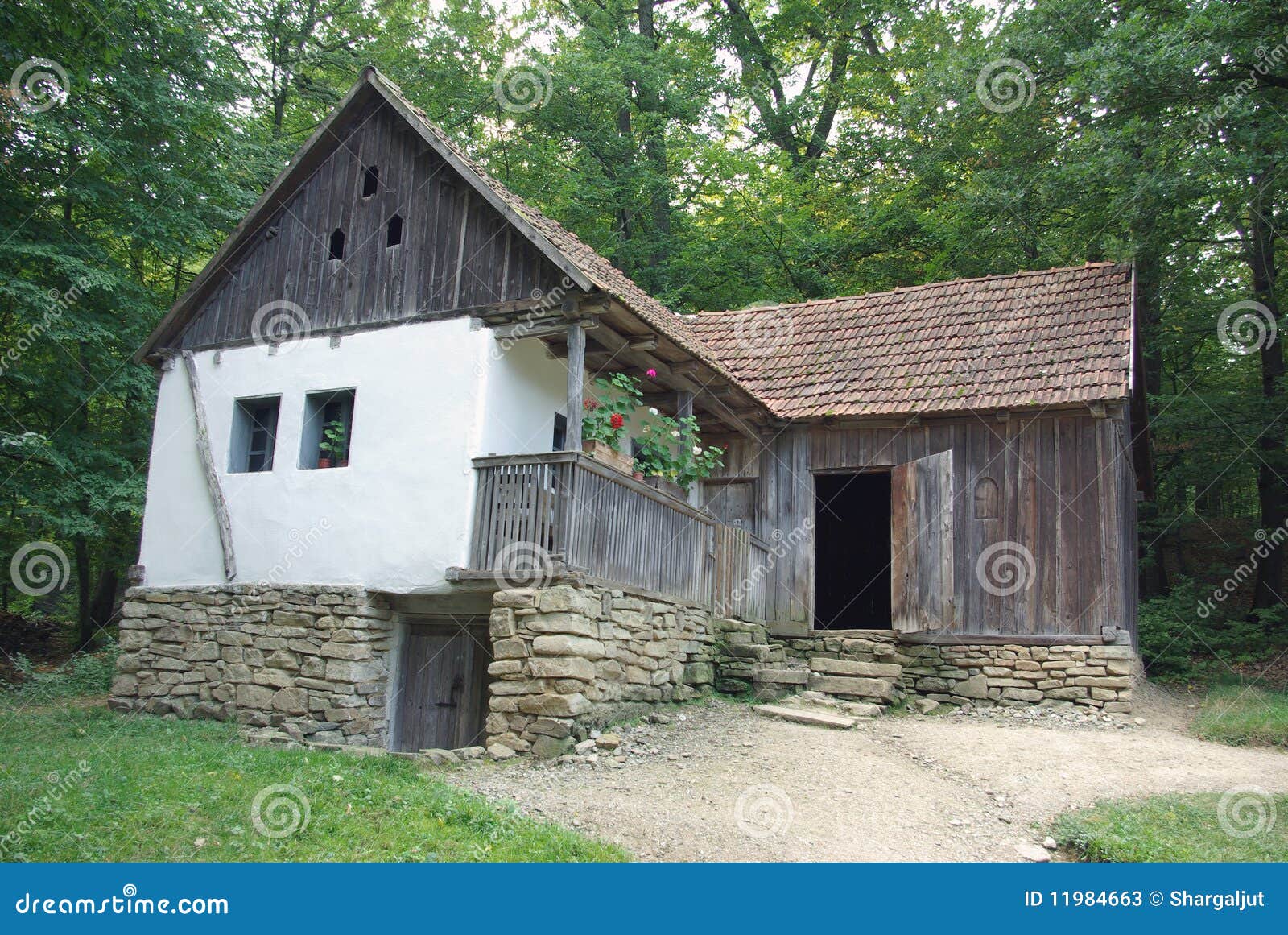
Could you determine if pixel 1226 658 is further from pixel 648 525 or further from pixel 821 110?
pixel 821 110

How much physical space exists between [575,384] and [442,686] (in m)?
4.04

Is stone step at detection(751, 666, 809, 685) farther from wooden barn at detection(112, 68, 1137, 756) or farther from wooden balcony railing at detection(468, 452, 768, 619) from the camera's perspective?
wooden balcony railing at detection(468, 452, 768, 619)

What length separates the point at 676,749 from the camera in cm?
939

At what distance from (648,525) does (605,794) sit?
3.88m

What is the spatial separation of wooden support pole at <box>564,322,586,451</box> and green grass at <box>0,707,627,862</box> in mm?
3519

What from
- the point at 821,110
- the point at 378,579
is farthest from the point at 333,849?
the point at 821,110

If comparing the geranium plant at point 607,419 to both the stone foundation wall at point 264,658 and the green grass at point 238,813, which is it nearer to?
the stone foundation wall at point 264,658

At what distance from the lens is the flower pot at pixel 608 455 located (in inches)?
427

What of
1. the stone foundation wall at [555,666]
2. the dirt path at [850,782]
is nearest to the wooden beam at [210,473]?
the stone foundation wall at [555,666]

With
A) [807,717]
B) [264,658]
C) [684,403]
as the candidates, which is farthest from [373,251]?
[807,717]

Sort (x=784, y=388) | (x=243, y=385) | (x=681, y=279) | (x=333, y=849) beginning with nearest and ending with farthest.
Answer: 1. (x=333, y=849)
2. (x=243, y=385)
3. (x=784, y=388)
4. (x=681, y=279)

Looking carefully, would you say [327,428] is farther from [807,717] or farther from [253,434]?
[807,717]

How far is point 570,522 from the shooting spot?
A: 9.70 m

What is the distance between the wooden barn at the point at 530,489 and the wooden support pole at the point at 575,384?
0.05 metres
